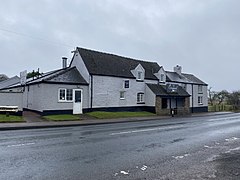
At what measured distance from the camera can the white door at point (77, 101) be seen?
92.0ft

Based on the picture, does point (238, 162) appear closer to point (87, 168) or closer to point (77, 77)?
point (87, 168)

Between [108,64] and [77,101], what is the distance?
25.4 ft

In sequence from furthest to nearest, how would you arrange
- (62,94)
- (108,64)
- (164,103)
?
(164,103), (108,64), (62,94)

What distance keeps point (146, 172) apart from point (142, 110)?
96.7ft

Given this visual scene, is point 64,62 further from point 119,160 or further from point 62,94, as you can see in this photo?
point 119,160

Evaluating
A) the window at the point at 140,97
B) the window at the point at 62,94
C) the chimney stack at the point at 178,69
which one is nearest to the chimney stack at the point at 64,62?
the window at the point at 62,94

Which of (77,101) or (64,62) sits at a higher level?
(64,62)

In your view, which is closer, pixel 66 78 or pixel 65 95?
pixel 65 95

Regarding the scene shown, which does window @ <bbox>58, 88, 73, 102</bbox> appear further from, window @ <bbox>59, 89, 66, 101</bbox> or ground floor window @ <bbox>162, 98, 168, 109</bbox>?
ground floor window @ <bbox>162, 98, 168, 109</bbox>

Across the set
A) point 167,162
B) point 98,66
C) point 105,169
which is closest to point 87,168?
point 105,169

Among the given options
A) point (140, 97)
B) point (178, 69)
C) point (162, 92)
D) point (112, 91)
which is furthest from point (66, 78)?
point (178, 69)

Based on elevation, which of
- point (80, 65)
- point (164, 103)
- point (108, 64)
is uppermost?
point (108, 64)

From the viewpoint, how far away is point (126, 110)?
33.5m

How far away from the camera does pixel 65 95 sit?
2725 cm
